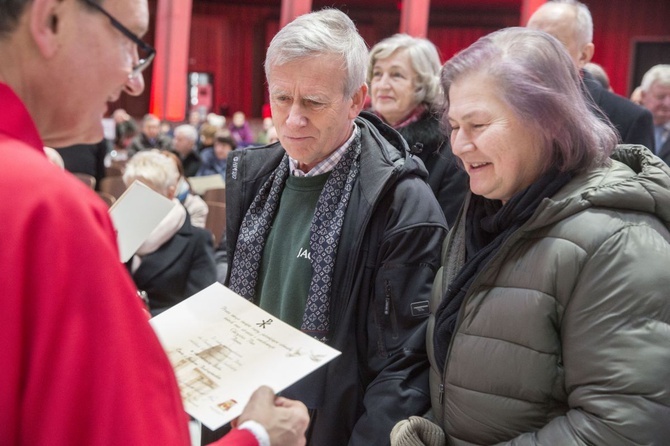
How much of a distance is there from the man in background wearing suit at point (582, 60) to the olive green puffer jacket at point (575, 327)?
1.62 meters

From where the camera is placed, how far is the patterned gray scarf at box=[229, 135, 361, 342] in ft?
5.32

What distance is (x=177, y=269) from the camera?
326 centimetres

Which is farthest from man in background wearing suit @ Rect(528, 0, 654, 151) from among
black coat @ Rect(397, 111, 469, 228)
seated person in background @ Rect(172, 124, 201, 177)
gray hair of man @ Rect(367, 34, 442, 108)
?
seated person in background @ Rect(172, 124, 201, 177)

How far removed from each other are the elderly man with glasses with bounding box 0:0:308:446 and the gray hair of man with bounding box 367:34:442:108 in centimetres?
223

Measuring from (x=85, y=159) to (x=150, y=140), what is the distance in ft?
17.2

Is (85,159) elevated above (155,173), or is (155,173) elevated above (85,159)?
(155,173)

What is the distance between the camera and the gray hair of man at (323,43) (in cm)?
166

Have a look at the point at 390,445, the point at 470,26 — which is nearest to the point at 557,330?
the point at 390,445

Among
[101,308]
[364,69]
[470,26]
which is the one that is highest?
[470,26]

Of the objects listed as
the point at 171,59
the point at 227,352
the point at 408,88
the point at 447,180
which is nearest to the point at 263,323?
the point at 227,352

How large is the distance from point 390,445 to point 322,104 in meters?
0.79

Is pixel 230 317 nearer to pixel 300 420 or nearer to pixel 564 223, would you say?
pixel 300 420

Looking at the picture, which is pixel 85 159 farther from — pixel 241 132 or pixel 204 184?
pixel 241 132

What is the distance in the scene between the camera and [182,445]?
803mm
